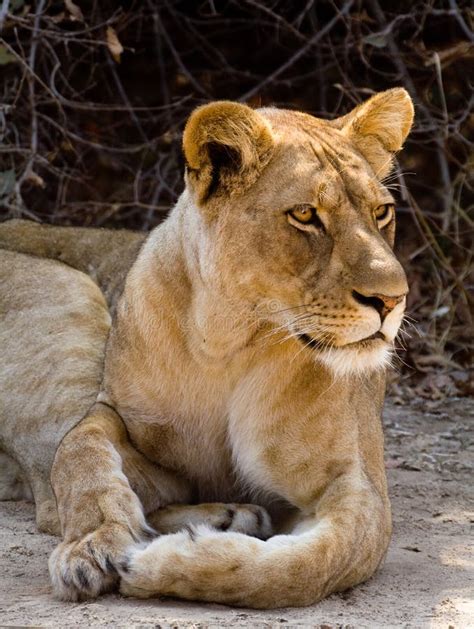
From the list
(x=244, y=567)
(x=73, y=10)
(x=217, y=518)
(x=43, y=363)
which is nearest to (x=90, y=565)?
(x=244, y=567)

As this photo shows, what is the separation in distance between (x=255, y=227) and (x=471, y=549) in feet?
3.64

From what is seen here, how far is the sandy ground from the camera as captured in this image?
267cm

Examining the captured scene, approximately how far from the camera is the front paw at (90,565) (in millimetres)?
2828

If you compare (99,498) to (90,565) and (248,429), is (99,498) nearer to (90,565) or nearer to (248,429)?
(90,565)

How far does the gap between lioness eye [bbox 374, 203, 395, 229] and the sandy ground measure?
0.88 metres

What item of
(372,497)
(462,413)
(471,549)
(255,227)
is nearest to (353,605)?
(372,497)

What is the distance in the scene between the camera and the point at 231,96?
7.06 metres

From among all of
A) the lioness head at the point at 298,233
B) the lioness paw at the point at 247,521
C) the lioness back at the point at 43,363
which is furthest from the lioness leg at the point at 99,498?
the lioness head at the point at 298,233

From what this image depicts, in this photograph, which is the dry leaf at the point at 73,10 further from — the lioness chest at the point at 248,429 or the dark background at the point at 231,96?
the lioness chest at the point at 248,429

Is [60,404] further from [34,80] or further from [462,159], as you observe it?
[462,159]

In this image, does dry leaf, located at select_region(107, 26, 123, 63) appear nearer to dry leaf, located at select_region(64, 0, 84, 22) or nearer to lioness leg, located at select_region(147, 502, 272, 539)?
dry leaf, located at select_region(64, 0, 84, 22)

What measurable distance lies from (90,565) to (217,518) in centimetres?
49

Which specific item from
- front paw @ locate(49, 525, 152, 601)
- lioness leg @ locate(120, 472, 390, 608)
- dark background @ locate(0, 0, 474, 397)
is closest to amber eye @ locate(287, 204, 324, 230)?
lioness leg @ locate(120, 472, 390, 608)

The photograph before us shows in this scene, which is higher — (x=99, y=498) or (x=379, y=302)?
(x=379, y=302)
